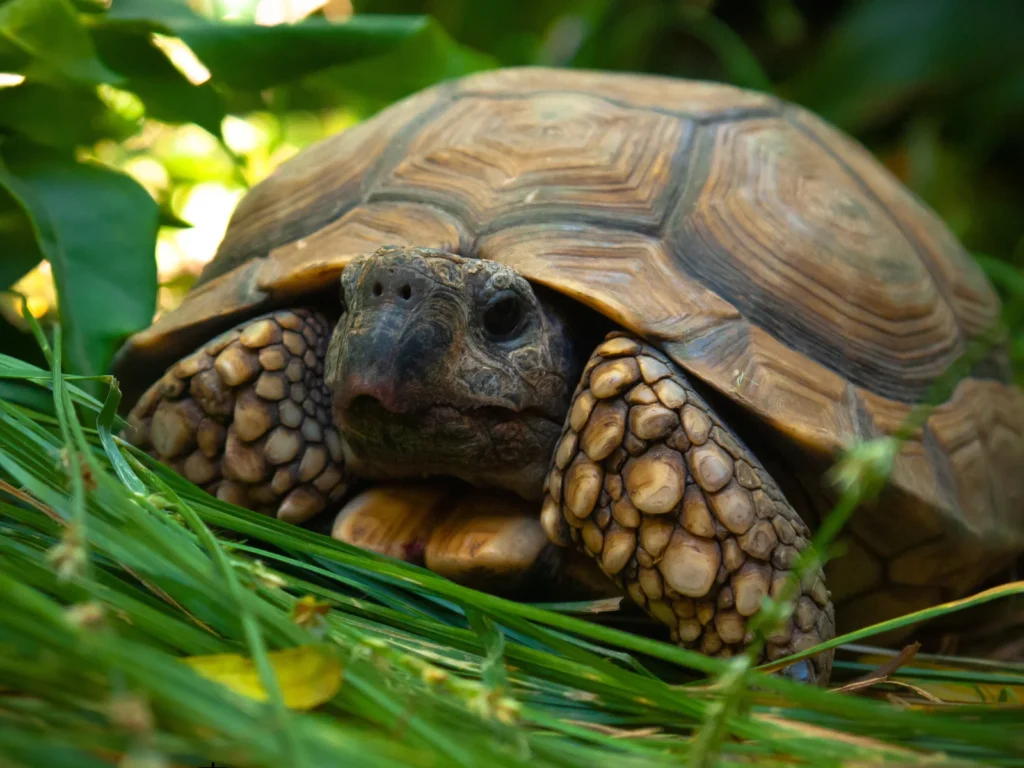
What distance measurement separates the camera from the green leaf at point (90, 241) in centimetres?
189

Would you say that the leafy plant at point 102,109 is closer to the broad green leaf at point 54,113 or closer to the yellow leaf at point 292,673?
the broad green leaf at point 54,113

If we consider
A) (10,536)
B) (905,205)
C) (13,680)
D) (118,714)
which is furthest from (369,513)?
(905,205)

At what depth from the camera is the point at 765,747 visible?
1.06 meters

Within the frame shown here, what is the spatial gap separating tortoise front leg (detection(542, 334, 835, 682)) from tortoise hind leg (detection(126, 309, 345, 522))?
572 millimetres

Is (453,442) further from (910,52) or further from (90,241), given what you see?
(910,52)

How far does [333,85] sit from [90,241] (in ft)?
4.45

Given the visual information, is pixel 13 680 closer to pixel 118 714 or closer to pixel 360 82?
pixel 118 714

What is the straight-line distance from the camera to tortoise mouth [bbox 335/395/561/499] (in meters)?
1.63

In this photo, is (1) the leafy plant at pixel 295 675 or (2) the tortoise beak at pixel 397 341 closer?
(1) the leafy plant at pixel 295 675

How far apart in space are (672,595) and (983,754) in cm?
56

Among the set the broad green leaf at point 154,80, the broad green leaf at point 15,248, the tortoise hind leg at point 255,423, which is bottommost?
the tortoise hind leg at point 255,423

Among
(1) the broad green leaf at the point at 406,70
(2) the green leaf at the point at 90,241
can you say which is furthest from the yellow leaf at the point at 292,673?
(1) the broad green leaf at the point at 406,70

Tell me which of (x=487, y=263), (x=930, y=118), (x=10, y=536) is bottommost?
(x=930, y=118)

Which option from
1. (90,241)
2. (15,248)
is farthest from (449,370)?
(15,248)
